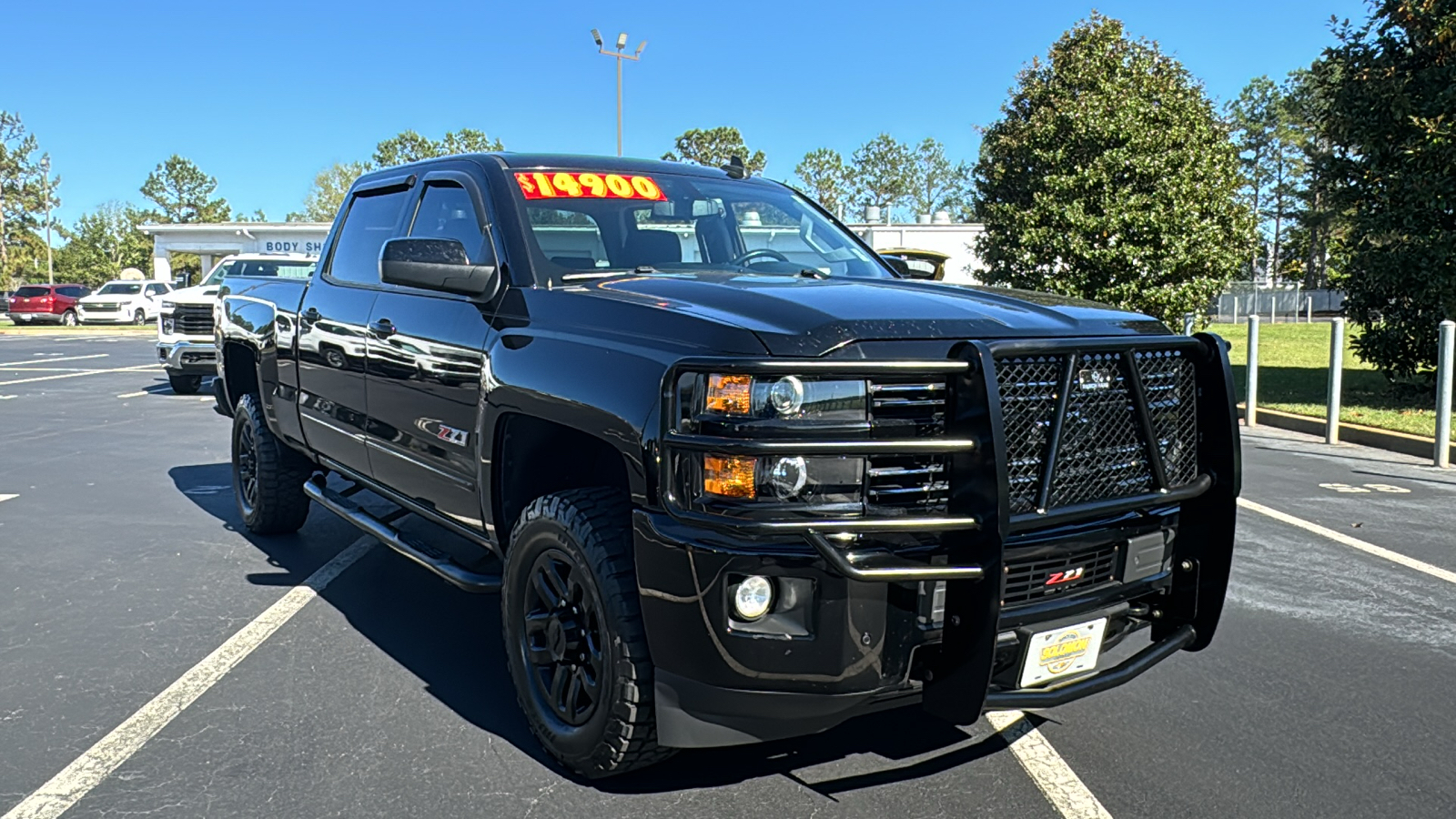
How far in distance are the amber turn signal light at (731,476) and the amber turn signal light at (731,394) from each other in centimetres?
12

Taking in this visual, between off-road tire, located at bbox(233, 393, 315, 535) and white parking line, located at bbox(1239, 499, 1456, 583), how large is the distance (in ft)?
19.0

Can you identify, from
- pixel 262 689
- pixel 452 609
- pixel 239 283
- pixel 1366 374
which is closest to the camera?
pixel 262 689

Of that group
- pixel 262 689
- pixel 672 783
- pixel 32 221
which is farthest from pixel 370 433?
pixel 32 221

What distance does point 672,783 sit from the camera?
127 inches

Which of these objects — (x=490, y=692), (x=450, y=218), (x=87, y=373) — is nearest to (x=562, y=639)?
(x=490, y=692)

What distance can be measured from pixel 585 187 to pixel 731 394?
1813mm

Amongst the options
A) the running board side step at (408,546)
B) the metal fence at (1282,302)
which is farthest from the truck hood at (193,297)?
the metal fence at (1282,302)

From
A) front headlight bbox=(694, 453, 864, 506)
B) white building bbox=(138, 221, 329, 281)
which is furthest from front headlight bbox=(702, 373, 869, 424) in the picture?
white building bbox=(138, 221, 329, 281)

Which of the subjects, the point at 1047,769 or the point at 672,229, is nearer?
the point at 1047,769

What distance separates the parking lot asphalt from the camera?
3.13 m

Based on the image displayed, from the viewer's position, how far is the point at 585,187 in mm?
4207

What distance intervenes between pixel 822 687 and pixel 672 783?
767 mm

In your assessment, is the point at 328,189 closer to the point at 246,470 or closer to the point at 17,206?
the point at 17,206

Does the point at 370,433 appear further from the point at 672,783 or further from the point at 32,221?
the point at 32,221
